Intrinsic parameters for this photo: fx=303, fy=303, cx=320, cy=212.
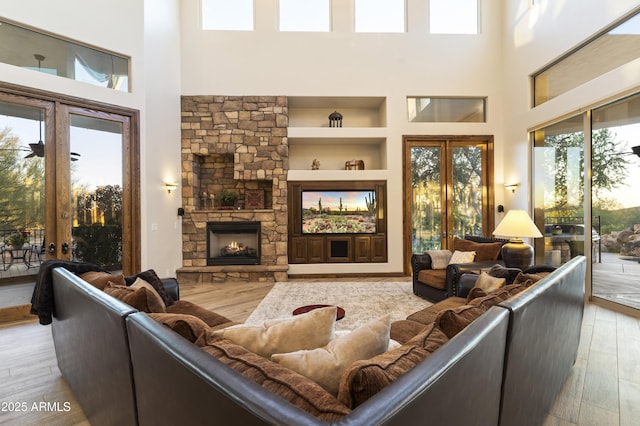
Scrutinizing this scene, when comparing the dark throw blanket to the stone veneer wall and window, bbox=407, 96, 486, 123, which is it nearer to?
the stone veneer wall

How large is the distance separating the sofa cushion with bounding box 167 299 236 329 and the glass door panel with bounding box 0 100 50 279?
259cm

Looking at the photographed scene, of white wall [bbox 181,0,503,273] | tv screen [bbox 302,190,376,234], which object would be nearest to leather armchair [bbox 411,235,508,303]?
white wall [bbox 181,0,503,273]

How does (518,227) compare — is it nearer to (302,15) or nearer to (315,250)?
(315,250)

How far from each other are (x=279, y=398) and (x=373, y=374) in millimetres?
286

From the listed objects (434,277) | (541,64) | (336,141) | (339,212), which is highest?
(541,64)

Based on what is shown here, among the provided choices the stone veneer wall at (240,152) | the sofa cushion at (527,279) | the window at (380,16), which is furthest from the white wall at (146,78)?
the sofa cushion at (527,279)

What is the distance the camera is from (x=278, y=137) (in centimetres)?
612

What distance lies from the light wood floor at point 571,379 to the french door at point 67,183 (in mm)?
1012

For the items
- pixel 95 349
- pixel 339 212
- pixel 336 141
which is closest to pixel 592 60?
pixel 336 141

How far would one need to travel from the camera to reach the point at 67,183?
160 inches

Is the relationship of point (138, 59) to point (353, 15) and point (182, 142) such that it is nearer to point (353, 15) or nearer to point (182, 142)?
point (182, 142)

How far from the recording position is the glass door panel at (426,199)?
631 cm

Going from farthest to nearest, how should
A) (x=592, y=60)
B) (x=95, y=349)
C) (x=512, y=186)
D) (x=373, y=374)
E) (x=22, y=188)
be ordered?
(x=512, y=186)
(x=592, y=60)
(x=22, y=188)
(x=95, y=349)
(x=373, y=374)

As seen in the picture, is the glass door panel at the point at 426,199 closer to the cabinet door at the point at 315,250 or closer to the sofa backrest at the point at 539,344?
the cabinet door at the point at 315,250
